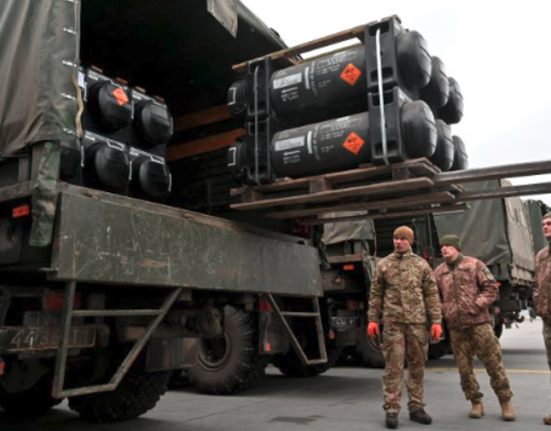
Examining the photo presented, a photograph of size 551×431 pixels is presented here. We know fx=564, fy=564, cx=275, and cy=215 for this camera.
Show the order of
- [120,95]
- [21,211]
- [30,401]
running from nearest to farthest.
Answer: [21,211]
[120,95]
[30,401]

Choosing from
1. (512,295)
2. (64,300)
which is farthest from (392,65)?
(512,295)

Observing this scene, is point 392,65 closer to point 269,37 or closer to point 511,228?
point 269,37

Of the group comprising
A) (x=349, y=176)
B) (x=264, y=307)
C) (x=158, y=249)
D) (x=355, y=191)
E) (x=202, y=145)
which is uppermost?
(x=202, y=145)

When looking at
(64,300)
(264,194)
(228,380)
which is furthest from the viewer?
(228,380)

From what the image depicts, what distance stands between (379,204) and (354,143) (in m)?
0.86

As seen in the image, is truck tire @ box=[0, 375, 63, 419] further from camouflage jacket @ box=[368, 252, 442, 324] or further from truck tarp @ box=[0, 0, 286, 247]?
camouflage jacket @ box=[368, 252, 442, 324]

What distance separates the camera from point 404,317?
5195 mm

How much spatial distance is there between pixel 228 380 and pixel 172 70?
11.5 feet

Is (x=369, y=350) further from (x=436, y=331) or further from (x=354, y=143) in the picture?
(x=354, y=143)

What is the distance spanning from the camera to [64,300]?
339 centimetres

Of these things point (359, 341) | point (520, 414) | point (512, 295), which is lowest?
point (520, 414)

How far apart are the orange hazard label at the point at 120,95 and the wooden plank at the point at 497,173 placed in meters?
2.56

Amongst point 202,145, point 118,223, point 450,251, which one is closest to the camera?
point 118,223

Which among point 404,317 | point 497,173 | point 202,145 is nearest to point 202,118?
point 202,145
